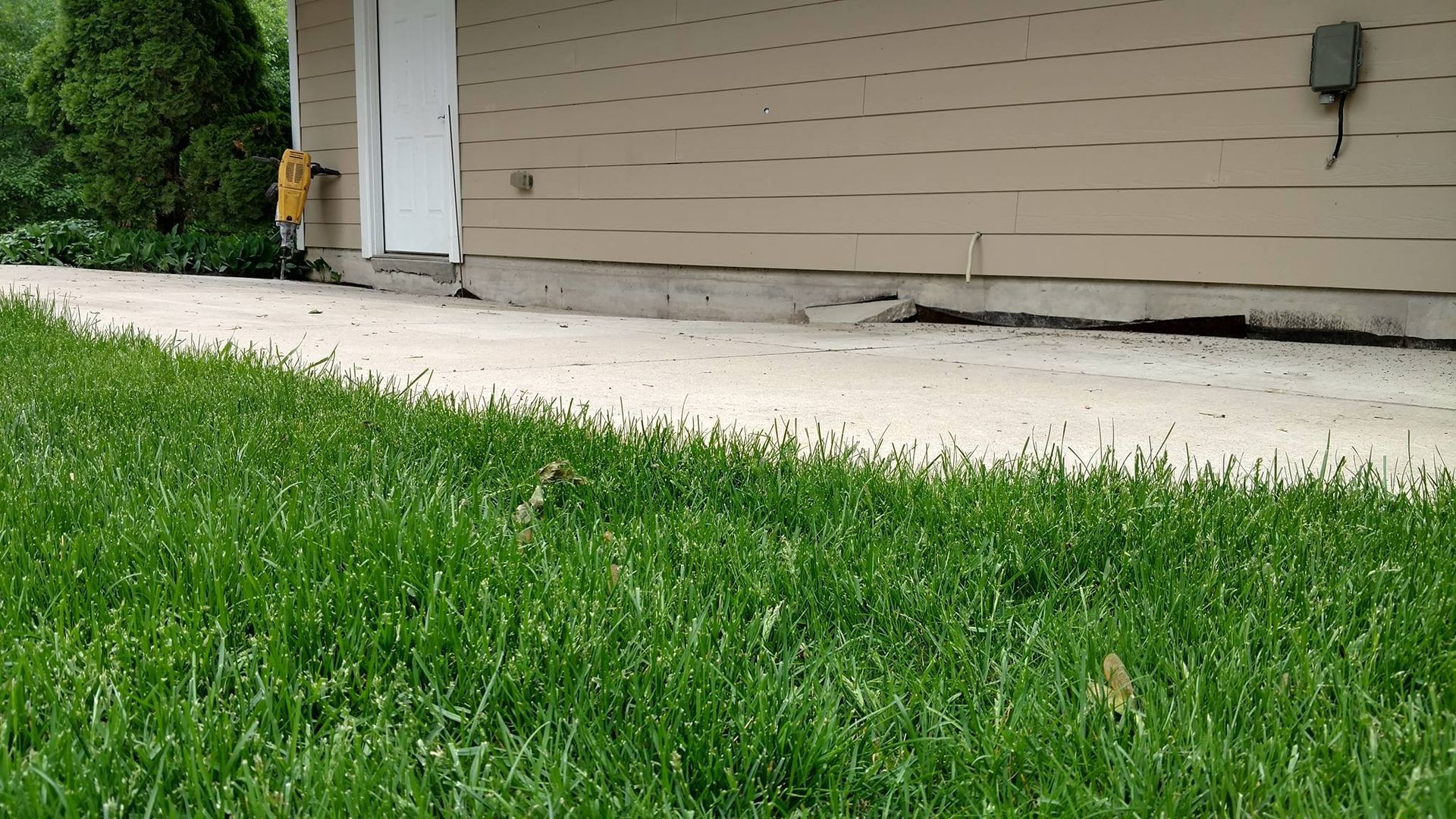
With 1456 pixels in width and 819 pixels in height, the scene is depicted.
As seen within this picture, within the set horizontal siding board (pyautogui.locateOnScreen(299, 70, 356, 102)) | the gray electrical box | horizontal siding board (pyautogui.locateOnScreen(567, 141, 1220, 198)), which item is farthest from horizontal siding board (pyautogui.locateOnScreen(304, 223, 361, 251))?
the gray electrical box

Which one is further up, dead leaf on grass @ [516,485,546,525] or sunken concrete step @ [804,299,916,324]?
sunken concrete step @ [804,299,916,324]

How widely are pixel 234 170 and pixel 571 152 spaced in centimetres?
431

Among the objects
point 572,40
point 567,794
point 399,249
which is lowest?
point 567,794

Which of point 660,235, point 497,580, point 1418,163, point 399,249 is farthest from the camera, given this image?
point 399,249

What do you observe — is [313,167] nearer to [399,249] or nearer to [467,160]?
[399,249]

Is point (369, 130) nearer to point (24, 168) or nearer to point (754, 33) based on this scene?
point (754, 33)

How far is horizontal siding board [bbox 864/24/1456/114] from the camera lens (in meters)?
4.30

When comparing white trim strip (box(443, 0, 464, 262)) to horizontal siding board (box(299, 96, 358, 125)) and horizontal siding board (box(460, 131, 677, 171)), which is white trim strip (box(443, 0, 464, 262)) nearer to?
horizontal siding board (box(460, 131, 677, 171))

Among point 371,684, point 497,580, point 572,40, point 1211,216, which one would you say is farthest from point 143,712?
point 572,40

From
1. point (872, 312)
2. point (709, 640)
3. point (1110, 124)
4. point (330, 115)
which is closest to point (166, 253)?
point (330, 115)

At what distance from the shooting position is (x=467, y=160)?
8.23m

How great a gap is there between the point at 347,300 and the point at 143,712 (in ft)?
20.2

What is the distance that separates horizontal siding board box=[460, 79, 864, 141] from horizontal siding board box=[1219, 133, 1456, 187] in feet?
6.56

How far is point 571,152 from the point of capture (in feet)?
24.5
